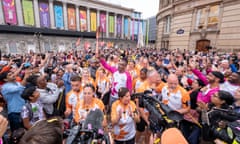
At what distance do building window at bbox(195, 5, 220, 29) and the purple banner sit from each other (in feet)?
110

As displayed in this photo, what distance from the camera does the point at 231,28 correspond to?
13.6 meters

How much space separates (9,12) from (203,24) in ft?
118

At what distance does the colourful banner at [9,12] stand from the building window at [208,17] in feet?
115

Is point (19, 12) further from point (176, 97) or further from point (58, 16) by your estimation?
point (176, 97)

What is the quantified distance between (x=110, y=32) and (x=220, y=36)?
36.5 m

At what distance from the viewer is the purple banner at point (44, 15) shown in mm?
33750

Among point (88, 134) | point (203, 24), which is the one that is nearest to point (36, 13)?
point (203, 24)

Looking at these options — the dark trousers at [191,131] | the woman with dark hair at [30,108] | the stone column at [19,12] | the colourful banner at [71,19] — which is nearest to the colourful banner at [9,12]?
the stone column at [19,12]

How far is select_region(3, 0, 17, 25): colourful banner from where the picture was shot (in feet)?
91.4

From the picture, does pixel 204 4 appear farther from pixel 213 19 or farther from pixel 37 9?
pixel 37 9

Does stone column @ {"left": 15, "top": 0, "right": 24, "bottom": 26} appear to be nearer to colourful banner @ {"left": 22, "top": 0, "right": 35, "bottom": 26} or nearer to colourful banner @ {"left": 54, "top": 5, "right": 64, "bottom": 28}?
colourful banner @ {"left": 22, "top": 0, "right": 35, "bottom": 26}

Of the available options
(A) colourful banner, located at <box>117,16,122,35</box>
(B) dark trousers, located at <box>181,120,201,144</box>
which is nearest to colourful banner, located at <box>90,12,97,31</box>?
(A) colourful banner, located at <box>117,16,122,35</box>

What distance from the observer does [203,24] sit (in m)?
16.3

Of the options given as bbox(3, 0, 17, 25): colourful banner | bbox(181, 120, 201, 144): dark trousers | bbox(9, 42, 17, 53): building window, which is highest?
bbox(3, 0, 17, 25): colourful banner
